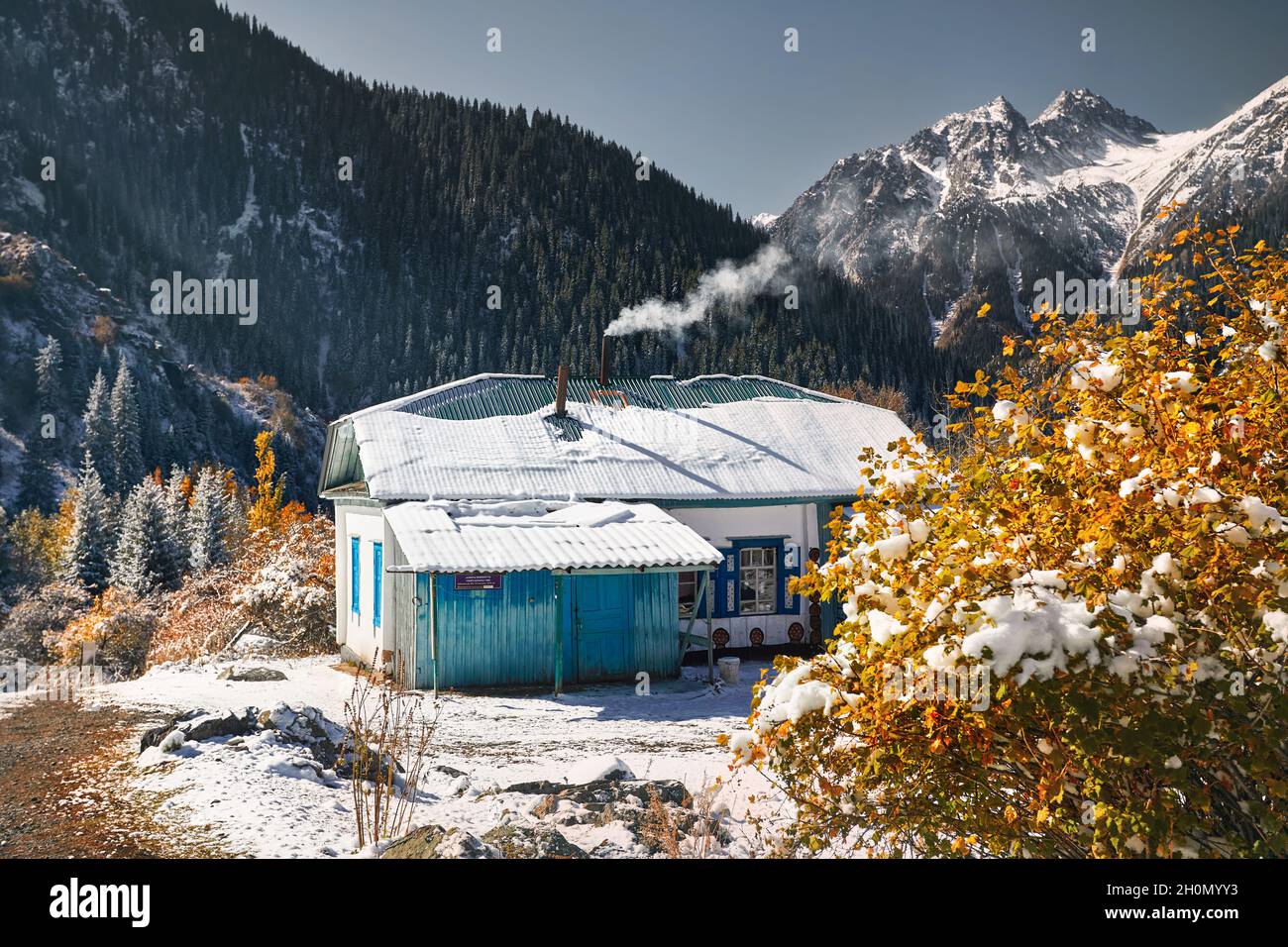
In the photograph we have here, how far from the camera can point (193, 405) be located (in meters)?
84.3

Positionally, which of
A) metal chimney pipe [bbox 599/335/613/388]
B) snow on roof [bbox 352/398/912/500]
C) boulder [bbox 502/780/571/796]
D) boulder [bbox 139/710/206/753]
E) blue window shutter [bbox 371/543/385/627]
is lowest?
boulder [bbox 502/780/571/796]

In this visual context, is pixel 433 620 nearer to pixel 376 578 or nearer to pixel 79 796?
pixel 376 578

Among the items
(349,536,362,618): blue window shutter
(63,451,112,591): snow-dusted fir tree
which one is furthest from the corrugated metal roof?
(63,451,112,591): snow-dusted fir tree

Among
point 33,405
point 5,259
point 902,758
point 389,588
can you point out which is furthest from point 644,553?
point 5,259

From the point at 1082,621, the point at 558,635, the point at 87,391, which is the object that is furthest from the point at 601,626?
the point at 87,391

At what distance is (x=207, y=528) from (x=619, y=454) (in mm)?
26932

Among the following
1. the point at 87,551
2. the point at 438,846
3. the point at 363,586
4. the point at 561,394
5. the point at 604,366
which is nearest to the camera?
the point at 438,846

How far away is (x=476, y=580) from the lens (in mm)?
12891

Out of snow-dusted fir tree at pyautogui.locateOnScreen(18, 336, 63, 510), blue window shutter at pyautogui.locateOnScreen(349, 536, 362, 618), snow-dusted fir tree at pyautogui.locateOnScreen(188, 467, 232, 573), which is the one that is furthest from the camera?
snow-dusted fir tree at pyautogui.locateOnScreen(18, 336, 63, 510)

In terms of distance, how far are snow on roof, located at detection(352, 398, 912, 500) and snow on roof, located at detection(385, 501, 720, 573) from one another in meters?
0.60

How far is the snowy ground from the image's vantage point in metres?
6.22

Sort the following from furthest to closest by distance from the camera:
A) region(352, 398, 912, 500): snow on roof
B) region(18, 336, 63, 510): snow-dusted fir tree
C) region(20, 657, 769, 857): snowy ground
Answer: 1. region(18, 336, 63, 510): snow-dusted fir tree
2. region(352, 398, 912, 500): snow on roof
3. region(20, 657, 769, 857): snowy ground

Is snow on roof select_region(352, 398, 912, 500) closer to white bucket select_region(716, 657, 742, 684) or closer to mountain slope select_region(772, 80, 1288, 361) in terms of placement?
white bucket select_region(716, 657, 742, 684)
